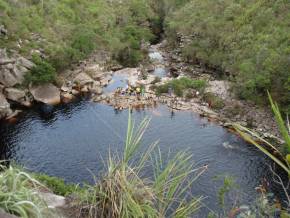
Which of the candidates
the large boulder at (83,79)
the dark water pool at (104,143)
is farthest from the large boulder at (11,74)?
the large boulder at (83,79)

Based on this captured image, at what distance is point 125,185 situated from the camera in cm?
442

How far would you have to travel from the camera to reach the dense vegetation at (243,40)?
95.6 feet

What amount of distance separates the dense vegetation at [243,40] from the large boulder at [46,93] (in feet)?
46.7

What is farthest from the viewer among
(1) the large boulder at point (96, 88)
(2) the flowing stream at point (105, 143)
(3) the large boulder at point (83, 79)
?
(3) the large boulder at point (83, 79)

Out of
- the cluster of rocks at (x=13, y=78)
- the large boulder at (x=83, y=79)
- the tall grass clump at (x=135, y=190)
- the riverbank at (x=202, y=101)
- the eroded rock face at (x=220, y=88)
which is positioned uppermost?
the tall grass clump at (x=135, y=190)

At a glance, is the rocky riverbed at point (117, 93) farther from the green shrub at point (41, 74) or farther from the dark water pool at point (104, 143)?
the dark water pool at point (104, 143)

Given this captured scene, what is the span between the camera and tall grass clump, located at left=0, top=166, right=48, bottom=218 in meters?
3.88

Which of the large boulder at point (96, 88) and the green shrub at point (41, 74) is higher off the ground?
the green shrub at point (41, 74)

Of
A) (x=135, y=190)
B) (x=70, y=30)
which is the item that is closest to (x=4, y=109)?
(x=70, y=30)

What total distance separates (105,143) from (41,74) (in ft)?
36.2

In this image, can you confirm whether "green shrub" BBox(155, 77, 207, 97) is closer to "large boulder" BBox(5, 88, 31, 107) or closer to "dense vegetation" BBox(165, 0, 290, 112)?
"dense vegetation" BBox(165, 0, 290, 112)

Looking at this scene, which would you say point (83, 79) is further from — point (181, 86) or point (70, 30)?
point (70, 30)

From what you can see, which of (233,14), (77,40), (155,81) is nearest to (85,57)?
(77,40)

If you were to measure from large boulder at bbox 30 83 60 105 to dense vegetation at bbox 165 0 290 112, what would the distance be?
14240 mm
